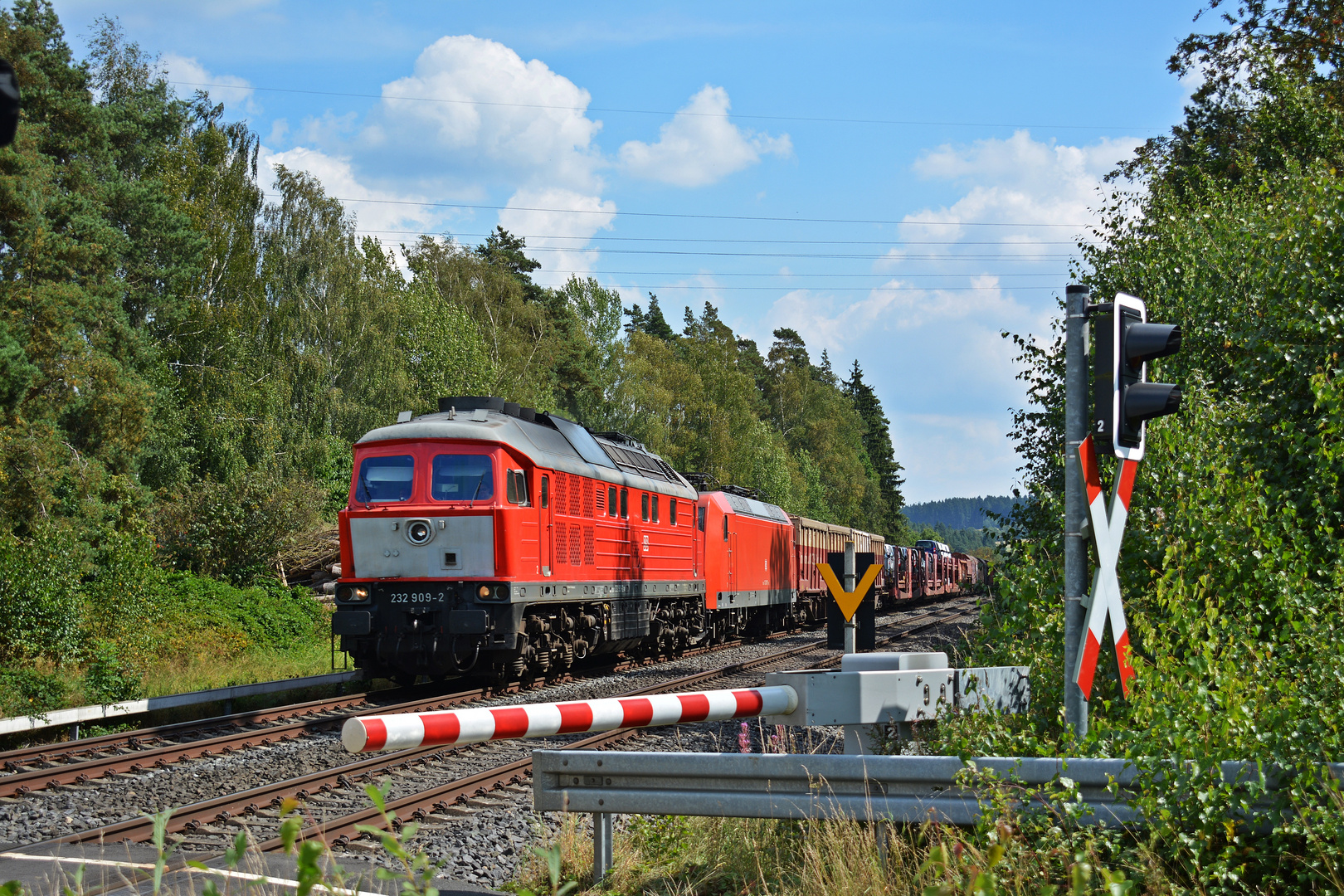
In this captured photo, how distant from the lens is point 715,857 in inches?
215

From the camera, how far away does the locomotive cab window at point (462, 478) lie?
14719 millimetres

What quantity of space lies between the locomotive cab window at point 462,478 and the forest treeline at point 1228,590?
6873 mm

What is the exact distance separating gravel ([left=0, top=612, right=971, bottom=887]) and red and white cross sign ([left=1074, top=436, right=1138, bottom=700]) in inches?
88.9

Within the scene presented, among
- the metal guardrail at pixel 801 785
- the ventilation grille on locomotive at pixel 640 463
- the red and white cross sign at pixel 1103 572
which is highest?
the ventilation grille on locomotive at pixel 640 463

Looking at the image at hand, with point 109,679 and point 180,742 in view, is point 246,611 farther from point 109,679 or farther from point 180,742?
point 180,742

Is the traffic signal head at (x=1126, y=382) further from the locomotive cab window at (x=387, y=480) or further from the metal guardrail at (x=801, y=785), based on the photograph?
the locomotive cab window at (x=387, y=480)

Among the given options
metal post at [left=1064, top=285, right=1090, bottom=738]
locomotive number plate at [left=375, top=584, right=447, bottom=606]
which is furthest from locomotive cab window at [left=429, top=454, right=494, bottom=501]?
metal post at [left=1064, top=285, right=1090, bottom=738]

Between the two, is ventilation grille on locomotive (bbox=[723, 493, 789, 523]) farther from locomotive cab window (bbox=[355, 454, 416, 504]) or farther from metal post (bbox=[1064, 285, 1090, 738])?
metal post (bbox=[1064, 285, 1090, 738])

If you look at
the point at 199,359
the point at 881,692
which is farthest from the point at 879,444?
the point at 881,692

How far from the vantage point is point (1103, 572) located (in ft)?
15.1

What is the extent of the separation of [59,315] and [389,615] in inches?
624

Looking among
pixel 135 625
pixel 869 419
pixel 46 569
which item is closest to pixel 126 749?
pixel 46 569

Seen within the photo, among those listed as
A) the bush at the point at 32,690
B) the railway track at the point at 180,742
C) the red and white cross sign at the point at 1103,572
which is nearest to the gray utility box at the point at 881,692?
the red and white cross sign at the point at 1103,572

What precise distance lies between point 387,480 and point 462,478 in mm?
1126
